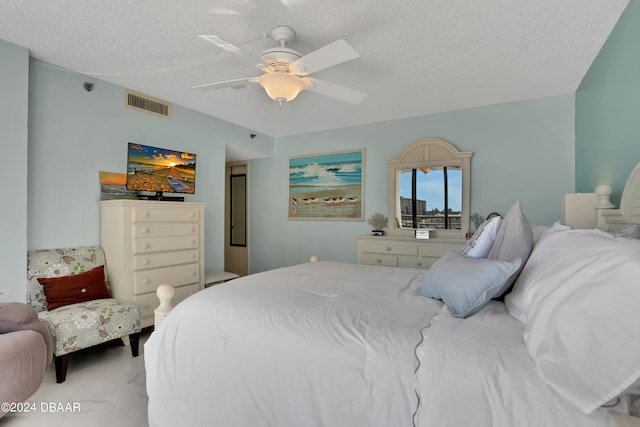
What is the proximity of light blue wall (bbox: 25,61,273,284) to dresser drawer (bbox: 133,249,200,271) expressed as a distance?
0.50m

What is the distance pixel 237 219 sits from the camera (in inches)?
224

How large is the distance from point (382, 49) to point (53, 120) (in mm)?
2794

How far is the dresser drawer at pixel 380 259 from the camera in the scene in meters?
3.79

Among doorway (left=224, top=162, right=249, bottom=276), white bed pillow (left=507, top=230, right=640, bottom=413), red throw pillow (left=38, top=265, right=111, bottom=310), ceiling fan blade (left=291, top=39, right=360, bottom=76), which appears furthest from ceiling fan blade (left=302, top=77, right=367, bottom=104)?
doorway (left=224, top=162, right=249, bottom=276)

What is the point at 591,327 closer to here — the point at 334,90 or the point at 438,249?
the point at 334,90

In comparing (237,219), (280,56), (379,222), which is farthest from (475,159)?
(237,219)

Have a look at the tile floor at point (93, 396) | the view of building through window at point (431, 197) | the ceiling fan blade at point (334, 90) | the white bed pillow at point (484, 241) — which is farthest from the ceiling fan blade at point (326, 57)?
the view of building through window at point (431, 197)

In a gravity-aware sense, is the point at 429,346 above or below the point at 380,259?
above

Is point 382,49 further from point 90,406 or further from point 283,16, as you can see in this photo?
point 90,406

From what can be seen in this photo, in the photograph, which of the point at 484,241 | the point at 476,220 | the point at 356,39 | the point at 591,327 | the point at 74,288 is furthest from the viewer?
the point at 476,220

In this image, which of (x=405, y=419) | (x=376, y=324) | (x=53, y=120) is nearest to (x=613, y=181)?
(x=376, y=324)

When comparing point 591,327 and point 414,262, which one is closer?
point 591,327

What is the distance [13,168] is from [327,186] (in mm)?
3312

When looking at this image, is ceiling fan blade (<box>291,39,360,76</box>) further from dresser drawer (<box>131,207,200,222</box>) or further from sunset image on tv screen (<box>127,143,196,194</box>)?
sunset image on tv screen (<box>127,143,196,194</box>)
